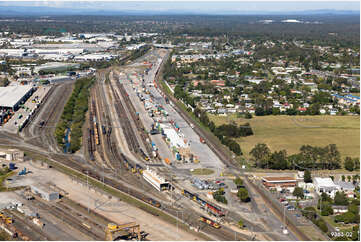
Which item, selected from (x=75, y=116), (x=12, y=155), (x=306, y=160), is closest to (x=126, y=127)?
(x=75, y=116)

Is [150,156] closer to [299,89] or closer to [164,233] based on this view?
[164,233]

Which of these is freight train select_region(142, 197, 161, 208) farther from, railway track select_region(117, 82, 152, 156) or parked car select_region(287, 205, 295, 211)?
railway track select_region(117, 82, 152, 156)

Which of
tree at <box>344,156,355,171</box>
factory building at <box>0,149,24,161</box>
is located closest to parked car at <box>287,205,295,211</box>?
tree at <box>344,156,355,171</box>

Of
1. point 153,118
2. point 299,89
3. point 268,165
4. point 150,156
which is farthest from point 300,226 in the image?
point 299,89

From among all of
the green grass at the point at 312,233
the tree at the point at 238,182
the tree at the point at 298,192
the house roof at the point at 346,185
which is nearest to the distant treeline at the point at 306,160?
the house roof at the point at 346,185

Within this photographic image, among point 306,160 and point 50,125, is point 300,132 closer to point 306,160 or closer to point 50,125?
point 306,160

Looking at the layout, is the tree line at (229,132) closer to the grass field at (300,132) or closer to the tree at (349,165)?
the grass field at (300,132)
